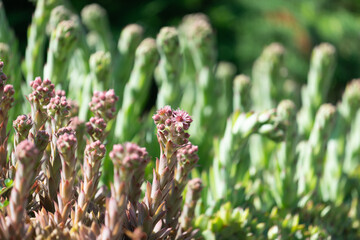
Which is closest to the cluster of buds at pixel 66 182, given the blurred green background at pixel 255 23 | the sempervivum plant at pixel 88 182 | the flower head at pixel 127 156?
the sempervivum plant at pixel 88 182

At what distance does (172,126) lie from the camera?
2.19 ft

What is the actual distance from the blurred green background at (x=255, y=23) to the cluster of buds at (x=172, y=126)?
2.93m

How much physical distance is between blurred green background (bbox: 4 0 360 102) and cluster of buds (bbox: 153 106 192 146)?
2930 millimetres

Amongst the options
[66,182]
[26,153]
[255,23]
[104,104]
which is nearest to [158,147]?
[104,104]

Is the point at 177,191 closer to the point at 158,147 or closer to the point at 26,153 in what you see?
the point at 26,153

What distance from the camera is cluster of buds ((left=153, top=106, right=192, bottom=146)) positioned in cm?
67

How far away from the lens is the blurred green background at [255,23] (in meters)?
3.57

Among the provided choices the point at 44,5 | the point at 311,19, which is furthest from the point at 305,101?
the point at 311,19

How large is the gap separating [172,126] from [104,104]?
17 cm

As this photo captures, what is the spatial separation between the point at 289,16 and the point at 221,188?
2.99 meters

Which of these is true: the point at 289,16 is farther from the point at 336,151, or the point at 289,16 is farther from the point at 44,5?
the point at 44,5

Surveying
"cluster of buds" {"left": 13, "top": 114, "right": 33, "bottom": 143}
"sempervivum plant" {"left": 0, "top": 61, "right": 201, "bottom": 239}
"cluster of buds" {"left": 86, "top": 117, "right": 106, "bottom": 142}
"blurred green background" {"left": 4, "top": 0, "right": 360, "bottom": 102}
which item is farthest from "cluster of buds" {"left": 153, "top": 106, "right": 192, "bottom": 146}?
"blurred green background" {"left": 4, "top": 0, "right": 360, "bottom": 102}

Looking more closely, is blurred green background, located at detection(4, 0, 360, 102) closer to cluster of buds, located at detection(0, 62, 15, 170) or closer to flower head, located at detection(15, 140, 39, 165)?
cluster of buds, located at detection(0, 62, 15, 170)

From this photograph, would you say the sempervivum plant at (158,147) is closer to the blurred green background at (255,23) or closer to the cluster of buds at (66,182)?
the cluster of buds at (66,182)
